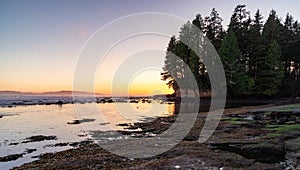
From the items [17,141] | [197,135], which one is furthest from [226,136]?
[17,141]

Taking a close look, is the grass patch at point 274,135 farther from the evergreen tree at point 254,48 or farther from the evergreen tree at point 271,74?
the evergreen tree at point 254,48

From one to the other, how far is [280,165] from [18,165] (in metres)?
12.8

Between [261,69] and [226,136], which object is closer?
[226,136]

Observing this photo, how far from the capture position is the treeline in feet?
194

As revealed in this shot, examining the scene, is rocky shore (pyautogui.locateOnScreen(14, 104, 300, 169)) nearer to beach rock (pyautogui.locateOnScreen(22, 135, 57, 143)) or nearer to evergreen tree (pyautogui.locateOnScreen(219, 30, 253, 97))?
beach rock (pyautogui.locateOnScreen(22, 135, 57, 143))

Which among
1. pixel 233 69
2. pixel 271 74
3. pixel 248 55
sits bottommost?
pixel 271 74

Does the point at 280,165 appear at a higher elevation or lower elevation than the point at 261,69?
lower

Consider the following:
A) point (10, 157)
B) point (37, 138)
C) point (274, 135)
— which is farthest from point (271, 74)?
point (10, 157)

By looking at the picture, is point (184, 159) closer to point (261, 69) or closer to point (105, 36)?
point (105, 36)

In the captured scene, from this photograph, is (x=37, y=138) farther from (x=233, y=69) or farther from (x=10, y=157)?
(x=233, y=69)

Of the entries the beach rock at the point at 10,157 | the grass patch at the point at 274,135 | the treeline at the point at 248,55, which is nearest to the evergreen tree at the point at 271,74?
the treeline at the point at 248,55

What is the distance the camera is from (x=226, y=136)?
18859 millimetres

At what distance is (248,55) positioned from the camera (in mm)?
63750

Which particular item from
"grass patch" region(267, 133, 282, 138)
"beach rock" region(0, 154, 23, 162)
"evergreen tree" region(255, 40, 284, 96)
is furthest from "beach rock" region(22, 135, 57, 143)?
"evergreen tree" region(255, 40, 284, 96)
